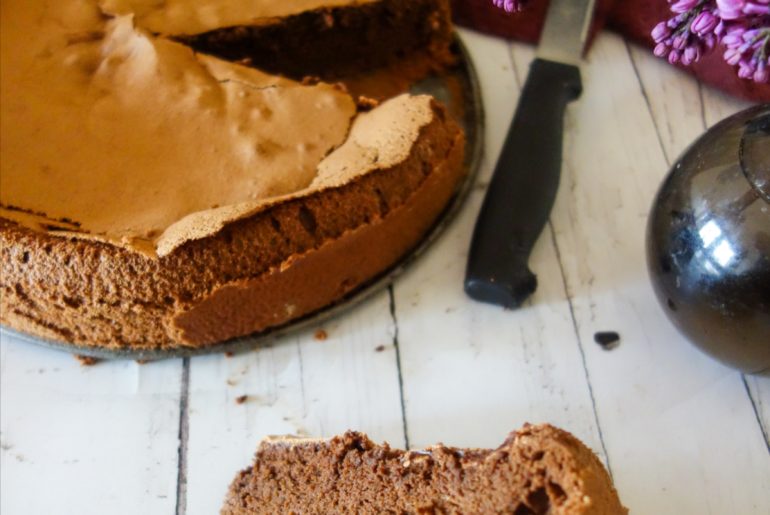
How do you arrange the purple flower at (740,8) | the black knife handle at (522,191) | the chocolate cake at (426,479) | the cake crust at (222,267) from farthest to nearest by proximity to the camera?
the black knife handle at (522,191)
the cake crust at (222,267)
the chocolate cake at (426,479)
the purple flower at (740,8)

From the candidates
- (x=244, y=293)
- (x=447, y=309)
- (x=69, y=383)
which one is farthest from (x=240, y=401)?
(x=447, y=309)

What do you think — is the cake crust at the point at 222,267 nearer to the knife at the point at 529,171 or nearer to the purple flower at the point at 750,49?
the knife at the point at 529,171

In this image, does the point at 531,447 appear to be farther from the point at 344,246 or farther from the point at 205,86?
the point at 205,86

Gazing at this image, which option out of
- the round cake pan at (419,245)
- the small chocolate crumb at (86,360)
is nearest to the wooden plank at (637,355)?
the round cake pan at (419,245)

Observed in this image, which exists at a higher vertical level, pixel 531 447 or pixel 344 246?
pixel 531 447

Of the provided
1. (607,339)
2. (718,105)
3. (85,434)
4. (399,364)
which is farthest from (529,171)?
(85,434)

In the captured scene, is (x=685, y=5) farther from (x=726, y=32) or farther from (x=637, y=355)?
(x=637, y=355)

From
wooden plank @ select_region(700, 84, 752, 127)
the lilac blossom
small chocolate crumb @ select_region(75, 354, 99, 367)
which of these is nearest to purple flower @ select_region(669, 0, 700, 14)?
the lilac blossom
